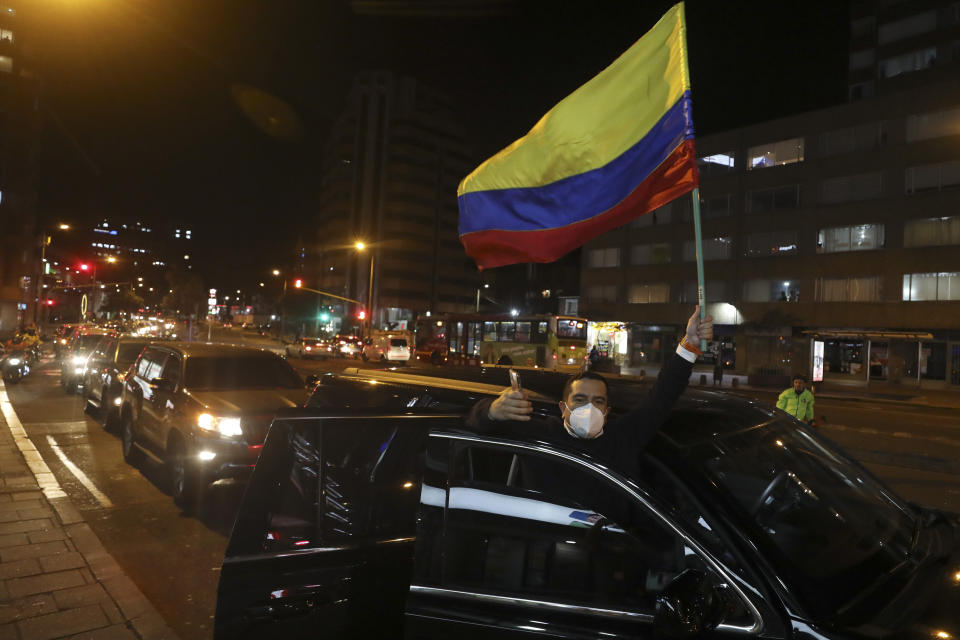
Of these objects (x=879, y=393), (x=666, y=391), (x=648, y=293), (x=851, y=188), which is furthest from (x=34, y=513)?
(x=648, y=293)

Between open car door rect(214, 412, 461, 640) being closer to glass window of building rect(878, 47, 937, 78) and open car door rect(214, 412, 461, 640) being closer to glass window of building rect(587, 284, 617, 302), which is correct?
glass window of building rect(587, 284, 617, 302)

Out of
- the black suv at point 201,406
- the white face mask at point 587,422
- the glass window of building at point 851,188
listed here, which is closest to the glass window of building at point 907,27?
the glass window of building at point 851,188

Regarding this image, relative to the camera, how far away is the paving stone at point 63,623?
3837mm

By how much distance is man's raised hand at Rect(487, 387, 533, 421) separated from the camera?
2.38 metres

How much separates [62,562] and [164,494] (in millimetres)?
2402

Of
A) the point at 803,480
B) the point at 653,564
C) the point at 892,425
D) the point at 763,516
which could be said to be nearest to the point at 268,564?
the point at 653,564

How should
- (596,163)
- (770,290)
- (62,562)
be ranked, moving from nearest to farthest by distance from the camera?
(596,163) → (62,562) → (770,290)

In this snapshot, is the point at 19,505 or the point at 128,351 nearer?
the point at 19,505

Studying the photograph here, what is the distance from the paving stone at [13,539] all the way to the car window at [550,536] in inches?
204

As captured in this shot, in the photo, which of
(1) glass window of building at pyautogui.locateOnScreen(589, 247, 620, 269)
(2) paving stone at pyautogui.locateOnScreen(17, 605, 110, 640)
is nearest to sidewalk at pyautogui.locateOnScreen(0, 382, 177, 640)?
(2) paving stone at pyautogui.locateOnScreen(17, 605, 110, 640)

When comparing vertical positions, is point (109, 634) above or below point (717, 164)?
→ below

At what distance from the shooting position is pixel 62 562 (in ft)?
16.4

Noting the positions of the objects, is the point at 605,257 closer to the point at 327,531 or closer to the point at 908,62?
the point at 908,62

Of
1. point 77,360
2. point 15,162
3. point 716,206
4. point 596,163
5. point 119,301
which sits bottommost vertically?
point 77,360
